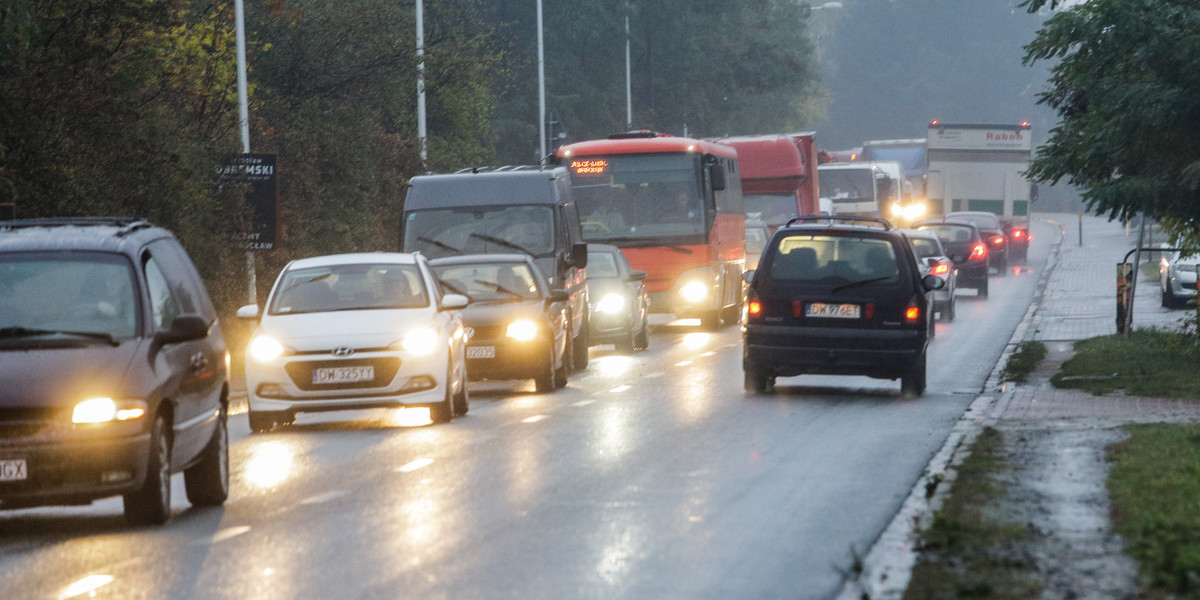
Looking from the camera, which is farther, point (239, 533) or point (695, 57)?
point (695, 57)

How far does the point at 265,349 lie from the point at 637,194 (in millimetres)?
15955

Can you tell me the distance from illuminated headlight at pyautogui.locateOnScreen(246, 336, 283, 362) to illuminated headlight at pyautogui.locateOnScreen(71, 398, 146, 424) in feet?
21.0

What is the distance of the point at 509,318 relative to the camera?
20688mm

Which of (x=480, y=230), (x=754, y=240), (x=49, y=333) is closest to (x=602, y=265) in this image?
(x=480, y=230)

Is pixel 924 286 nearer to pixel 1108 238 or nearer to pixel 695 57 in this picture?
pixel 695 57

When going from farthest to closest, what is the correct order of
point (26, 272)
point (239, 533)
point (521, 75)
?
point (521, 75)
point (26, 272)
point (239, 533)

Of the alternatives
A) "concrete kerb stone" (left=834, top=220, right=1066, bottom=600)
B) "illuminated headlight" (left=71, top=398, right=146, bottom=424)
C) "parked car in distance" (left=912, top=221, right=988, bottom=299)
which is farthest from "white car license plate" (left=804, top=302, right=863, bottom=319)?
"parked car in distance" (left=912, top=221, right=988, bottom=299)

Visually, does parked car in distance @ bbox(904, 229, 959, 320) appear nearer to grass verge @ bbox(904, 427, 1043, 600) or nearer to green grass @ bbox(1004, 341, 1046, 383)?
green grass @ bbox(1004, 341, 1046, 383)

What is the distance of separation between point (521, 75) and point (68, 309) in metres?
63.4

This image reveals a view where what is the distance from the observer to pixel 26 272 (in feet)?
36.3

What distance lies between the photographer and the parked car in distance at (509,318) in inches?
810

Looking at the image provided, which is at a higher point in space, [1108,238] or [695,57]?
[695,57]

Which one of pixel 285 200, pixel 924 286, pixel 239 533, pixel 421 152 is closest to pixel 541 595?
pixel 239 533

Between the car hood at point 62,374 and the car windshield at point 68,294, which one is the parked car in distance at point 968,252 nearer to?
the car windshield at point 68,294
